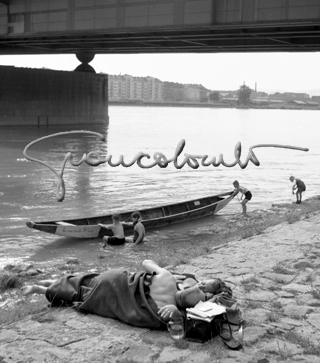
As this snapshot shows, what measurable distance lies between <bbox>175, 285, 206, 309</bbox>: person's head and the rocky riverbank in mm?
400

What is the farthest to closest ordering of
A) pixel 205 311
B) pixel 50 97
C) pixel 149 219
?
1. pixel 50 97
2. pixel 149 219
3. pixel 205 311

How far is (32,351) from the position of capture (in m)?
5.87

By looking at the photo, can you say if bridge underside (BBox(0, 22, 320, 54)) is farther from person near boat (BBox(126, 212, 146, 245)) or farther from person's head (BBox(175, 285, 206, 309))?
person's head (BBox(175, 285, 206, 309))

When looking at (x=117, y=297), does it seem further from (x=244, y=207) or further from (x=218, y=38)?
(x=218, y=38)

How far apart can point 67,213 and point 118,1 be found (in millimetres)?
13846

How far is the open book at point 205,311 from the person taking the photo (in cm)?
612

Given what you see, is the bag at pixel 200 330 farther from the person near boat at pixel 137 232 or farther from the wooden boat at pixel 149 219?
the wooden boat at pixel 149 219

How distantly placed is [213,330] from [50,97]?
6253 centimetres

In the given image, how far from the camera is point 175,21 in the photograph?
27234mm

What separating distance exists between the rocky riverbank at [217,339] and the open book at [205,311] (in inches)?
10.7

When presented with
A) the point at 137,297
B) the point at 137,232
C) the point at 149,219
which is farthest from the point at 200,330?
the point at 149,219

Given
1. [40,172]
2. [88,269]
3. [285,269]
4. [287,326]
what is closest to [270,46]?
[40,172]

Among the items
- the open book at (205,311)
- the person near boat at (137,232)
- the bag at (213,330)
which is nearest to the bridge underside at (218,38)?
the person near boat at (137,232)

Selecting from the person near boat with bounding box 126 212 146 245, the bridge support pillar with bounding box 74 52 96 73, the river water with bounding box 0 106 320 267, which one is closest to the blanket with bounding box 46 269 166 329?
the river water with bounding box 0 106 320 267
